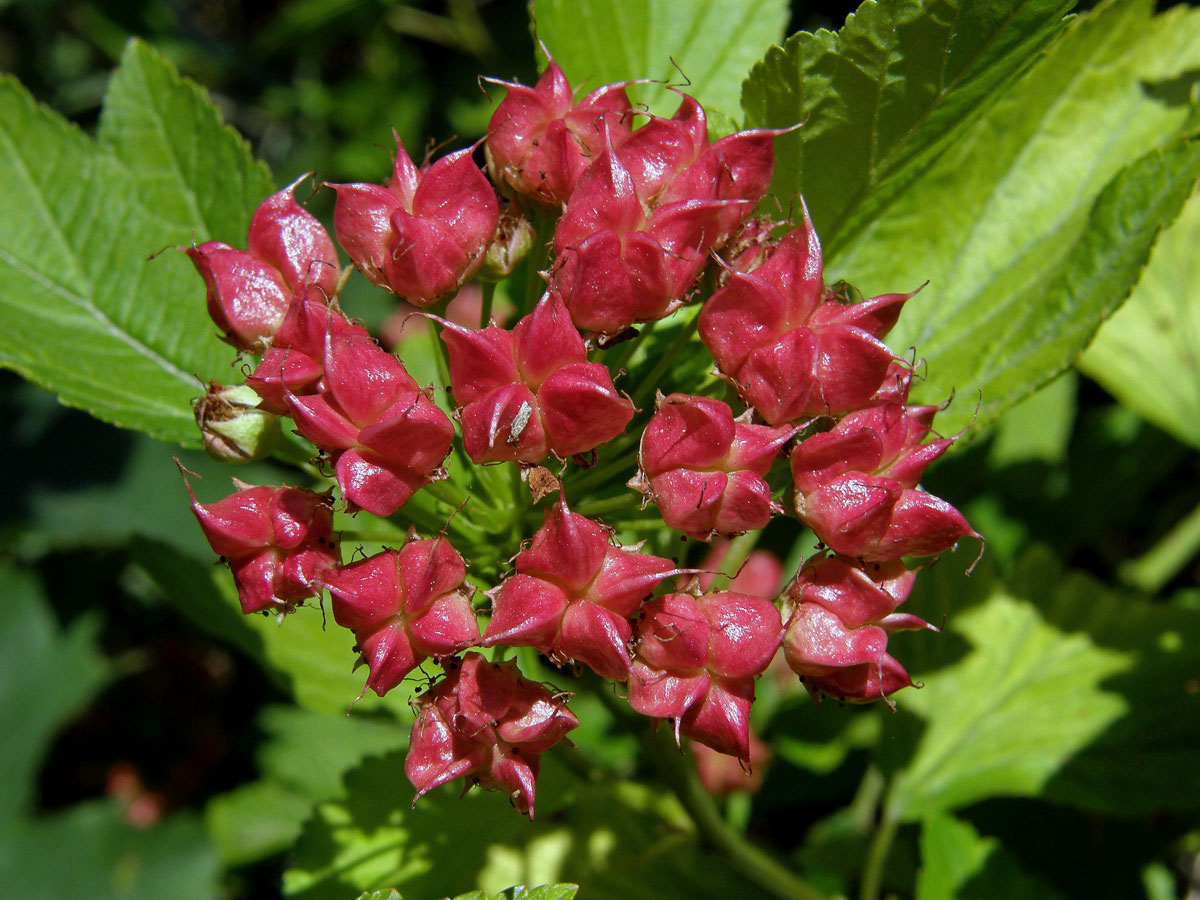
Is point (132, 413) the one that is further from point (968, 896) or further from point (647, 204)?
point (968, 896)

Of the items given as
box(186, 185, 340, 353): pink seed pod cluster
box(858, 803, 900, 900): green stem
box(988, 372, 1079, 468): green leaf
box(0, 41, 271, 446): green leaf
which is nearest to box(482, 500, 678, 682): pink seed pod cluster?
box(186, 185, 340, 353): pink seed pod cluster

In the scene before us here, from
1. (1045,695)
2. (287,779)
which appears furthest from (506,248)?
(287,779)

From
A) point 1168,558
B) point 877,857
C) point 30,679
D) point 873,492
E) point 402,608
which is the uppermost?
point 873,492

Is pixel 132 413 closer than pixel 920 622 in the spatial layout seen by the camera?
No

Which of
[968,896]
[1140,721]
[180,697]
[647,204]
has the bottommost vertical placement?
[180,697]

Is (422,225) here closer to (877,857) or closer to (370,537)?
(370,537)

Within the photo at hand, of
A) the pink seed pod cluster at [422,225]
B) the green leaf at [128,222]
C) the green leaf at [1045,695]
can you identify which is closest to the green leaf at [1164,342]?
the green leaf at [1045,695]

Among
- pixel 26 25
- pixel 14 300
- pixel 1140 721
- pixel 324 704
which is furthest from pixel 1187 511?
pixel 26 25

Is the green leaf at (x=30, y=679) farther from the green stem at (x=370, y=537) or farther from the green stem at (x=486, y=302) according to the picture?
the green stem at (x=486, y=302)
